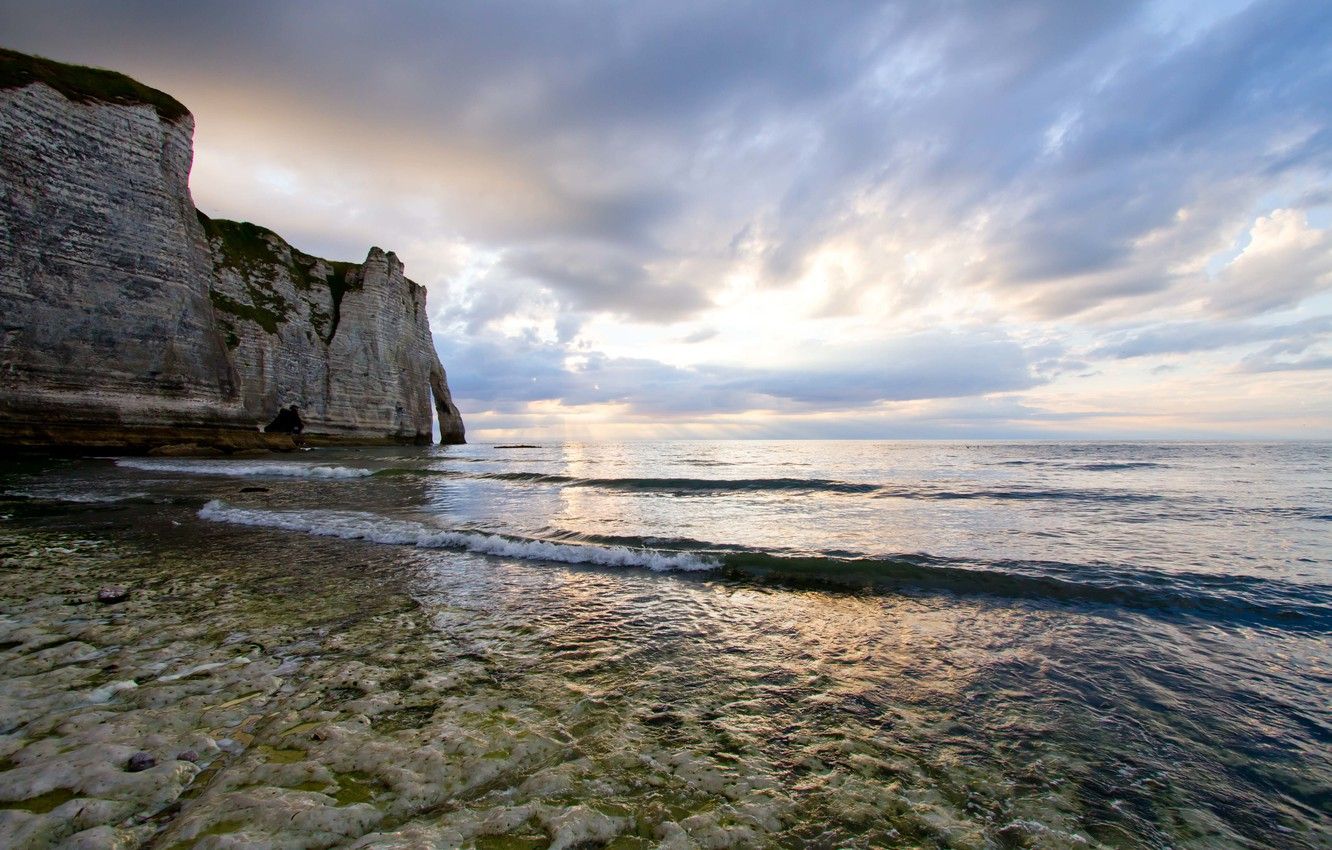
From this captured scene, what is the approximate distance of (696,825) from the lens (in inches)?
101

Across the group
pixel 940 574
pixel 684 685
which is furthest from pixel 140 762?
pixel 940 574

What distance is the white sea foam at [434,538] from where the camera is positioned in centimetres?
886

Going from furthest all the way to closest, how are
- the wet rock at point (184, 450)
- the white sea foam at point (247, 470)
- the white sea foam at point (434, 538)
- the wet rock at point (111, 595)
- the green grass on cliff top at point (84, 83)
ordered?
the wet rock at point (184, 450) < the green grass on cliff top at point (84, 83) < the white sea foam at point (247, 470) < the white sea foam at point (434, 538) < the wet rock at point (111, 595)

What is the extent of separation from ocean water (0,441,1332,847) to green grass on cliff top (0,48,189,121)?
29531mm

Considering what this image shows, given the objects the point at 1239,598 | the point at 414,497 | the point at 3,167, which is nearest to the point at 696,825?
the point at 1239,598

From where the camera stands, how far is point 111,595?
19.1 feet

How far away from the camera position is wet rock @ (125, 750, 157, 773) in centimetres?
278

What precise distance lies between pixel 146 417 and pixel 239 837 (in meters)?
37.1

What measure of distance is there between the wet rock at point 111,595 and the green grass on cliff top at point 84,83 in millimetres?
35174

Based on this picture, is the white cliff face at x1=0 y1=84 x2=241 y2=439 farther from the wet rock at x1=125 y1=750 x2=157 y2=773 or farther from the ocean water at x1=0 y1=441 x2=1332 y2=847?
the wet rock at x1=125 y1=750 x2=157 y2=773

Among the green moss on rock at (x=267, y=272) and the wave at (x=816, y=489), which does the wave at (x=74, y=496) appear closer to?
the wave at (x=816, y=489)

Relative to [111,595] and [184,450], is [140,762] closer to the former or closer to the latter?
[111,595]

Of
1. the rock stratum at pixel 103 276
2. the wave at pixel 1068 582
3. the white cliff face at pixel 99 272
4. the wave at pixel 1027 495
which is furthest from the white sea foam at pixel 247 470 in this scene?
the wave at pixel 1027 495

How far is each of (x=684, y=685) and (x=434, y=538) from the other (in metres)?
7.43
